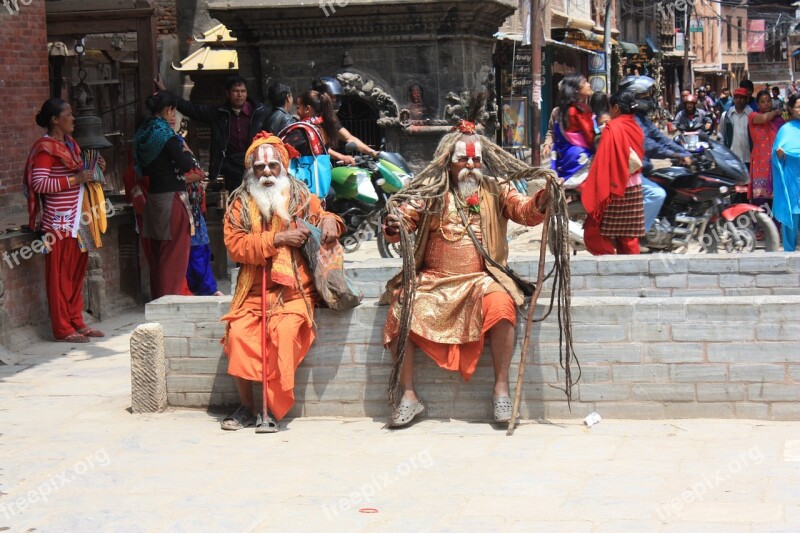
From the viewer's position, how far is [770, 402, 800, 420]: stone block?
6.34 meters

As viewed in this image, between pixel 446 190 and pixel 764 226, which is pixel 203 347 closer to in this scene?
pixel 446 190

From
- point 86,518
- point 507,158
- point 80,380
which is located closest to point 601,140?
point 507,158

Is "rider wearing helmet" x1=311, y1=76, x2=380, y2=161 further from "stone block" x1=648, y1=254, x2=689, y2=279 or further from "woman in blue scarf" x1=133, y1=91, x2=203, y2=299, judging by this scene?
"stone block" x1=648, y1=254, x2=689, y2=279

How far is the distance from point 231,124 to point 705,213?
4495 millimetres

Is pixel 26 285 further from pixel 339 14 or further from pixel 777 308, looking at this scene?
pixel 339 14

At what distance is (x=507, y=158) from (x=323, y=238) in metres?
1.15

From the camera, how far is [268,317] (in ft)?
22.2

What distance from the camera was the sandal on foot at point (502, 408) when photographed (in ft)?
21.2

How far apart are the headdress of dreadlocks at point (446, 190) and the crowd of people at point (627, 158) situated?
2.25 m

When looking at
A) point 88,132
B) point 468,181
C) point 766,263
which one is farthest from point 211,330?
point 88,132

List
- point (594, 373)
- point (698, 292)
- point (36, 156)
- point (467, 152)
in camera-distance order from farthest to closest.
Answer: point (36, 156) < point (698, 292) < point (467, 152) < point (594, 373)

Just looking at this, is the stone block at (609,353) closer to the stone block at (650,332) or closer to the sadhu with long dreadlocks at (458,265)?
the stone block at (650,332)

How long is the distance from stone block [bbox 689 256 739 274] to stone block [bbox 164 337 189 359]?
11.4ft

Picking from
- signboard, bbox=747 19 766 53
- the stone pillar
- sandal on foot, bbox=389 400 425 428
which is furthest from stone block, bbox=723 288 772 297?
signboard, bbox=747 19 766 53
